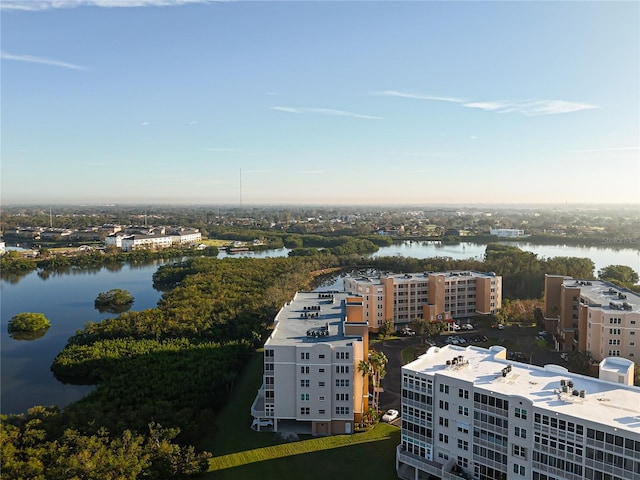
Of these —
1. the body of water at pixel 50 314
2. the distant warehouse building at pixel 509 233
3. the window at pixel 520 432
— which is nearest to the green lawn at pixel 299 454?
the window at pixel 520 432

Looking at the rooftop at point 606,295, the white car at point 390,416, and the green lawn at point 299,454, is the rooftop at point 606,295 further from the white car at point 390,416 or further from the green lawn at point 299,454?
the green lawn at point 299,454

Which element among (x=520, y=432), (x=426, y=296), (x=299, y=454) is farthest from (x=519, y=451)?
(x=426, y=296)

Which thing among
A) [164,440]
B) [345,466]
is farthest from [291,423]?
[164,440]

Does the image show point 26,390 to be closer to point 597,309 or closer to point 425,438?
point 425,438

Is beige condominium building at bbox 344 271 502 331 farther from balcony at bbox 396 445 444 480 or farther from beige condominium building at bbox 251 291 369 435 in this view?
balcony at bbox 396 445 444 480

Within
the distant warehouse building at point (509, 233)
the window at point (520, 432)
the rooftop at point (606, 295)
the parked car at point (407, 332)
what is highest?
the rooftop at point (606, 295)

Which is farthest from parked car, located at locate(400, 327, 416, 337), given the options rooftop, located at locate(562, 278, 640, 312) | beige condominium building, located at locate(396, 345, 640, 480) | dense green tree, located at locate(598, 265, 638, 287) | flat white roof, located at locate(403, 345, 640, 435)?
dense green tree, located at locate(598, 265, 638, 287)

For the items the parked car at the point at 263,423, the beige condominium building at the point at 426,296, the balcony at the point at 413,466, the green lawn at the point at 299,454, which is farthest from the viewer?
the beige condominium building at the point at 426,296
